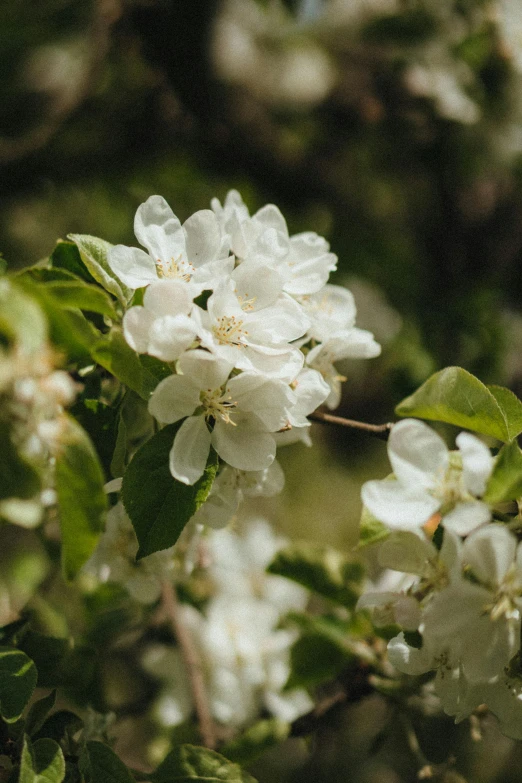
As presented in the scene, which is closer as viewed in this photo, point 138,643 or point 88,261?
point 88,261

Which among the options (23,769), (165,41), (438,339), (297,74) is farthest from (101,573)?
(297,74)

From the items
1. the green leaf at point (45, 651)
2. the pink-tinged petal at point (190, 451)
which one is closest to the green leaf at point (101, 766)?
the green leaf at point (45, 651)

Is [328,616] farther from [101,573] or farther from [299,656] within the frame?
[101,573]

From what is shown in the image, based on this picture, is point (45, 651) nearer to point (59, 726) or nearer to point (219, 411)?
point (59, 726)

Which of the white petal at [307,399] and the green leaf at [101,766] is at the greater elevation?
the white petal at [307,399]

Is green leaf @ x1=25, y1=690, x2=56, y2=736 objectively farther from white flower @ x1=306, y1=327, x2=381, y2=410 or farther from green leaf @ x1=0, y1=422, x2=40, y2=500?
white flower @ x1=306, y1=327, x2=381, y2=410

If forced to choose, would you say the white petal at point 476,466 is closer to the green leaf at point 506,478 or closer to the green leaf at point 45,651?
the green leaf at point 506,478
